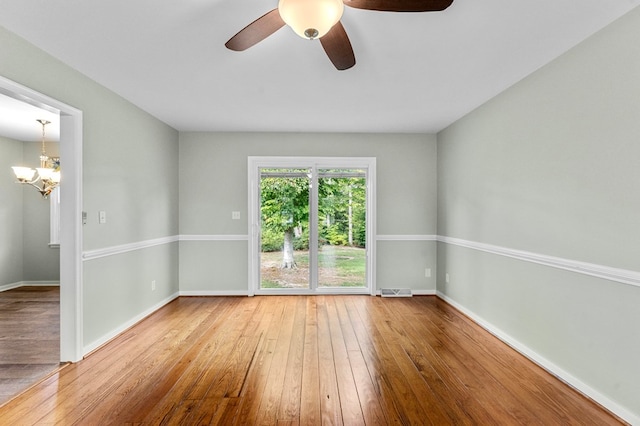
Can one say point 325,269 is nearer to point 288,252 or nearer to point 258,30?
point 288,252

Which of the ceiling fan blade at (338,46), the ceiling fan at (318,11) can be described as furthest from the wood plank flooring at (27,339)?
the ceiling fan blade at (338,46)

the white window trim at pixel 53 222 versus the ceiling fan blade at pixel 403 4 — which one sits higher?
the ceiling fan blade at pixel 403 4

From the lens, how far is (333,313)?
4.00 meters

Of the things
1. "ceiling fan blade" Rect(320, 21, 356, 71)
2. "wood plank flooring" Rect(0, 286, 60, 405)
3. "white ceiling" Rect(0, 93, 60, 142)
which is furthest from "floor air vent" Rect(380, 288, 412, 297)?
"white ceiling" Rect(0, 93, 60, 142)

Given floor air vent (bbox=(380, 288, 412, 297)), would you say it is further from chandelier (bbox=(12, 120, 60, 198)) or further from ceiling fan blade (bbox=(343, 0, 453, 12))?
chandelier (bbox=(12, 120, 60, 198))

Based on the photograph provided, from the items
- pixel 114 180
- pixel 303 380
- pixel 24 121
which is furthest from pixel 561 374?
pixel 24 121

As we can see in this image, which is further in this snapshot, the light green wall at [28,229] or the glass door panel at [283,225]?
the light green wall at [28,229]

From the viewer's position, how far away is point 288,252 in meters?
4.93

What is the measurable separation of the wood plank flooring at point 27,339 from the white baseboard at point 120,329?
0.22 meters

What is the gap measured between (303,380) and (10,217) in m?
5.72

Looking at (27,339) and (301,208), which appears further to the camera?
(301,208)

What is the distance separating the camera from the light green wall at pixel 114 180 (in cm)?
250

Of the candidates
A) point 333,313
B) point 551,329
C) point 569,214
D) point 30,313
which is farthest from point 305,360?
point 30,313

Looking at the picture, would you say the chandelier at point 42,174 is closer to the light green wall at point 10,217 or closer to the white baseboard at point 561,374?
the light green wall at point 10,217
